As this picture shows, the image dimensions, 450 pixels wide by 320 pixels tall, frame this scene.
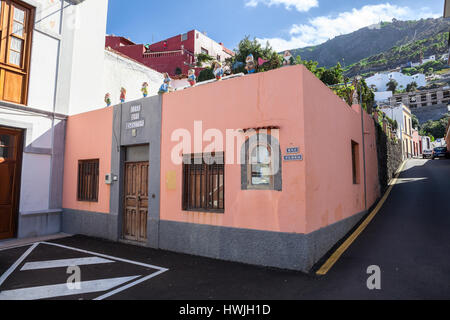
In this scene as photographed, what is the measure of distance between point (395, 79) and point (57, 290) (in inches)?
3797

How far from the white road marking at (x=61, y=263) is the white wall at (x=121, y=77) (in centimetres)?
711

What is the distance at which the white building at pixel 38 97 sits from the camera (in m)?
8.69

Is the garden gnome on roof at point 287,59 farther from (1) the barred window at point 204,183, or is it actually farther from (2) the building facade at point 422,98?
(2) the building facade at point 422,98

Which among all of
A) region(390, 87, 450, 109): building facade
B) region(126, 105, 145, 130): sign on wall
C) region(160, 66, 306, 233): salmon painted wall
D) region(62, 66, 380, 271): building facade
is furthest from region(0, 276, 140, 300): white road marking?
region(390, 87, 450, 109): building facade

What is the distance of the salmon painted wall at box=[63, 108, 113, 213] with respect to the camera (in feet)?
28.6

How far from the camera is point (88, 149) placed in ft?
30.9

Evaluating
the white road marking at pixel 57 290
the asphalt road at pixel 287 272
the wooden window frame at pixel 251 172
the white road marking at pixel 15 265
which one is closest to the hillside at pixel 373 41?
the asphalt road at pixel 287 272

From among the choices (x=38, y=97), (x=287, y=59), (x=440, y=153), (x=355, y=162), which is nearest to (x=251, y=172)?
(x=287, y=59)

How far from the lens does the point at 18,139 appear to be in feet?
29.5

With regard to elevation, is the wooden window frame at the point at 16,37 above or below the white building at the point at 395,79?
below

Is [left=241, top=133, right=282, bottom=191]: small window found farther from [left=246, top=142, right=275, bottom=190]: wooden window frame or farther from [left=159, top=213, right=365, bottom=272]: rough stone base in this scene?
[left=159, top=213, right=365, bottom=272]: rough stone base

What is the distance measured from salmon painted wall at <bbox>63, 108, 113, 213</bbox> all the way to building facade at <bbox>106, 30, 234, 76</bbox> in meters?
15.9
